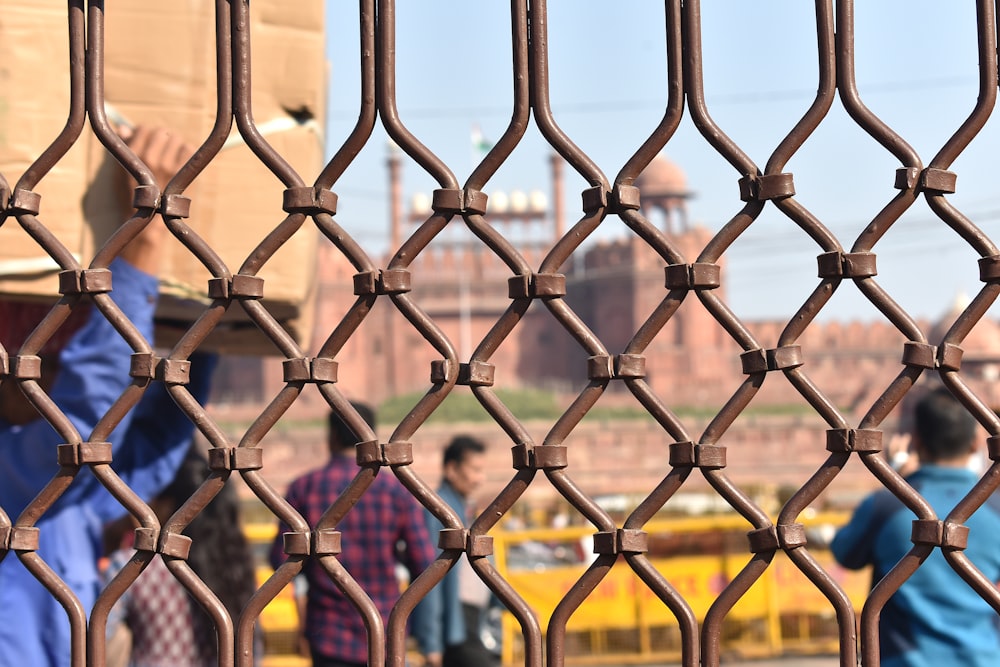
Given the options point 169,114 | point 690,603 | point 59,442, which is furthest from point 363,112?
point 690,603

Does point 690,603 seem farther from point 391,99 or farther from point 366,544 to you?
point 391,99

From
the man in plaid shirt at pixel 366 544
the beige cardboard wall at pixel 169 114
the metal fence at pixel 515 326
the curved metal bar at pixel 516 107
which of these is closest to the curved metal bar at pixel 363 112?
the metal fence at pixel 515 326

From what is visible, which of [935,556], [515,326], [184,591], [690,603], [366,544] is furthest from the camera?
[690,603]

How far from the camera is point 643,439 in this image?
105 ft

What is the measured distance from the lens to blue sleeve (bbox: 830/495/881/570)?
2381 mm

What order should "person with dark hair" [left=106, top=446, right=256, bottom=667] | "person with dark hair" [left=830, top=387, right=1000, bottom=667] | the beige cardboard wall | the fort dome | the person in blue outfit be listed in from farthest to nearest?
the fort dome
"person with dark hair" [left=106, top=446, right=256, bottom=667]
"person with dark hair" [left=830, top=387, right=1000, bottom=667]
the person in blue outfit
the beige cardboard wall

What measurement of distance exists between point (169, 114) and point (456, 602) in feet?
7.85

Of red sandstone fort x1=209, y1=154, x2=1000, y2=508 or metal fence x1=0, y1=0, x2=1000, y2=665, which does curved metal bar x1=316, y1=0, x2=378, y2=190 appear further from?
red sandstone fort x1=209, y1=154, x2=1000, y2=508

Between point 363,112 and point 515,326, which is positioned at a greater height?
point 363,112

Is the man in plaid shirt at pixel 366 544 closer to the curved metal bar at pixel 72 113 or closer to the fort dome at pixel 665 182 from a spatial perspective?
the curved metal bar at pixel 72 113

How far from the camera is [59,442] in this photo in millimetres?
1816

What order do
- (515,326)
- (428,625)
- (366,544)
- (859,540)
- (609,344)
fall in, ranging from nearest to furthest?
(515,326)
(859,540)
(366,544)
(428,625)
(609,344)

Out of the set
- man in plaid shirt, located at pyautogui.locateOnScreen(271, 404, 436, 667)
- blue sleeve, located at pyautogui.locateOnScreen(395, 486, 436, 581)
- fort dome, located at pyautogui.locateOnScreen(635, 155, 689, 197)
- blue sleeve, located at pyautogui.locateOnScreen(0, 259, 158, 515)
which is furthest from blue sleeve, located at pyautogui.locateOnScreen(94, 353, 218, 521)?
fort dome, located at pyautogui.locateOnScreen(635, 155, 689, 197)

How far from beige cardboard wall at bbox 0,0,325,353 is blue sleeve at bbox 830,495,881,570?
1243 millimetres
